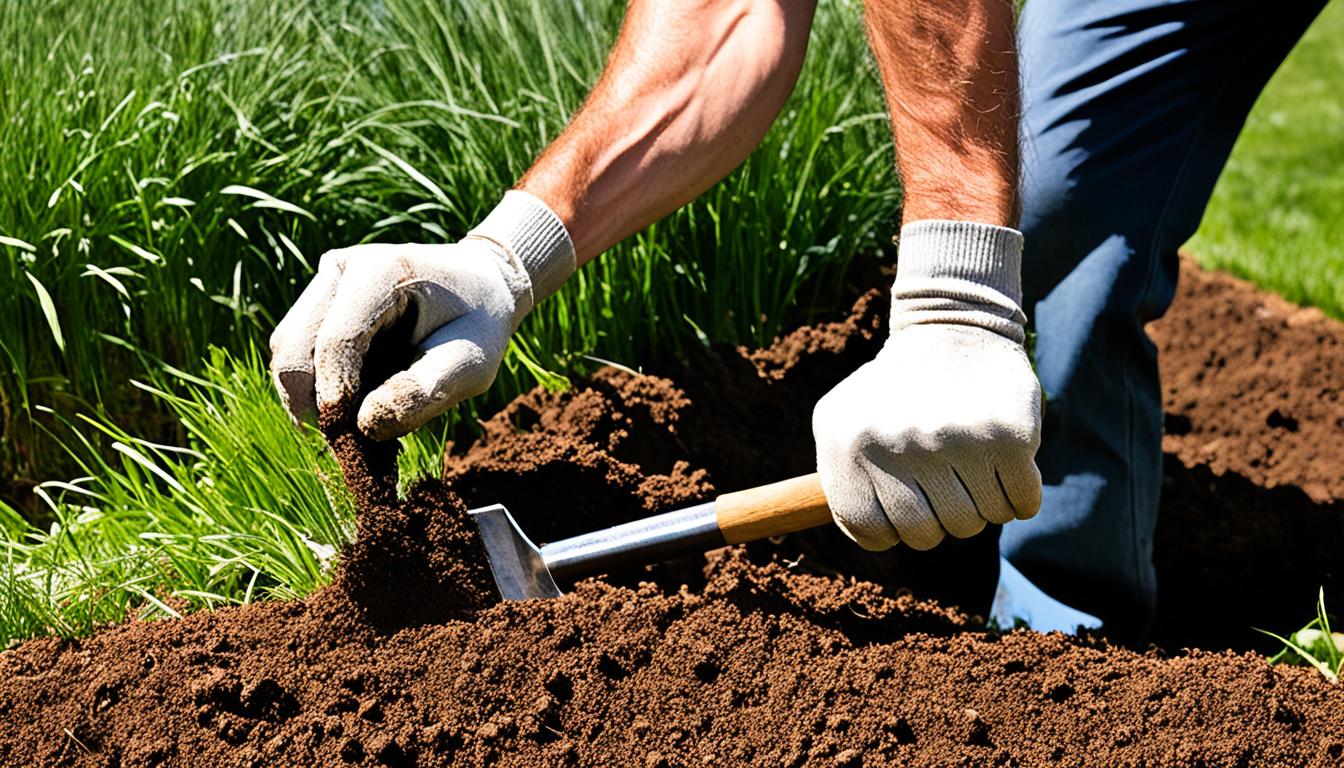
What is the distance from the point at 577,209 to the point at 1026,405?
764mm

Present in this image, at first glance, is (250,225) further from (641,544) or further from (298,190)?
(641,544)

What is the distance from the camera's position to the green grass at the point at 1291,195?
4.40 metres

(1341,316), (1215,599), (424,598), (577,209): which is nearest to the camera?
(424,598)

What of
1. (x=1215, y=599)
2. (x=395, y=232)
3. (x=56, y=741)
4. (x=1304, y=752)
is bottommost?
(x=1215, y=599)

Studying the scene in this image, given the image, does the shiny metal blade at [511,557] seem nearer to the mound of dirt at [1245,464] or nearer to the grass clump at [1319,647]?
the grass clump at [1319,647]

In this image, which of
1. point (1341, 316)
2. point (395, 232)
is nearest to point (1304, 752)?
point (395, 232)

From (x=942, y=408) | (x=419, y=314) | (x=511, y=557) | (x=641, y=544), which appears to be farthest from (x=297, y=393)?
(x=942, y=408)

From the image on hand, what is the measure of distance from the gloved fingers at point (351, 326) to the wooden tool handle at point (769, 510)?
1.87ft

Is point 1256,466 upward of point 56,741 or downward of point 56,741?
downward

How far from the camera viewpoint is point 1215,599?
2846 millimetres

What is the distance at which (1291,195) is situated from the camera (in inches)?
219

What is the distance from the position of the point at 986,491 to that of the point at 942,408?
0.53ft

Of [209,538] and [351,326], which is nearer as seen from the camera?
[351,326]

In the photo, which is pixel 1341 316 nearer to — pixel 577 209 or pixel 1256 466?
pixel 1256 466
